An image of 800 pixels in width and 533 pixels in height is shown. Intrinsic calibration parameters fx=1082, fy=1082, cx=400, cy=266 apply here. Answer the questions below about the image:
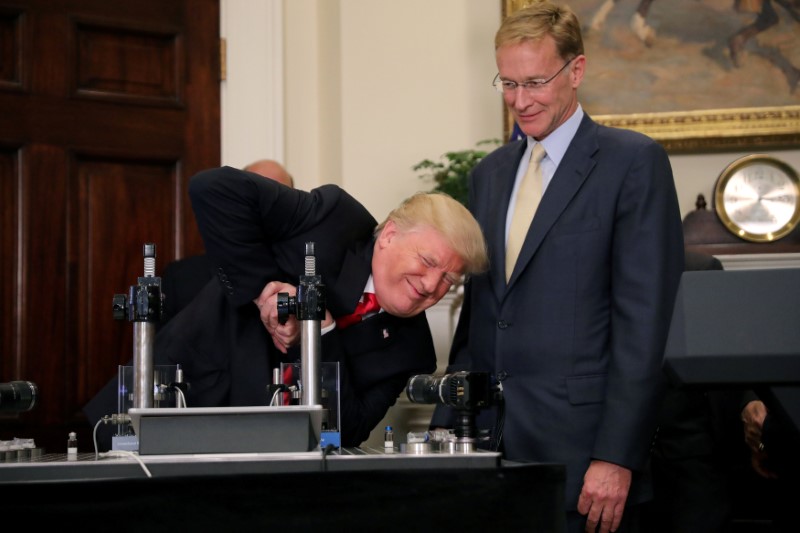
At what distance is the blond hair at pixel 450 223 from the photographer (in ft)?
8.13

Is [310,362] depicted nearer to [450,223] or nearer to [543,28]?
[450,223]

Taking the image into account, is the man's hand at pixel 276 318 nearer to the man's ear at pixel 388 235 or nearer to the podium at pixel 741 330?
the man's ear at pixel 388 235

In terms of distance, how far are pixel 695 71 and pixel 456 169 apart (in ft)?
3.51

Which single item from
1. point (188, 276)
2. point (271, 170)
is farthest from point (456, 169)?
point (188, 276)

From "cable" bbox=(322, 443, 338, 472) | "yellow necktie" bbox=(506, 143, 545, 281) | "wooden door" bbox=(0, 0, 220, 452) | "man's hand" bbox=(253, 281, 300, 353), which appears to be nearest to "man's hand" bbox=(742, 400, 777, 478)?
"yellow necktie" bbox=(506, 143, 545, 281)

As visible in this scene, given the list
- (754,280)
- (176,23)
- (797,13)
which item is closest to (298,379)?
(754,280)

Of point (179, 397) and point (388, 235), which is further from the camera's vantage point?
point (388, 235)

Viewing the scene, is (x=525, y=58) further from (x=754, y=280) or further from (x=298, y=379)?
(x=754, y=280)

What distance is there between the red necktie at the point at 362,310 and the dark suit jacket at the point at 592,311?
0.30 m

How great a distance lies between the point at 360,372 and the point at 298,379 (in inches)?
15.5

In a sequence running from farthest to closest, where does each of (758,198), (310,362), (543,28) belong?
(758,198)
(543,28)
(310,362)

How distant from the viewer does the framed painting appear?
14.4 feet

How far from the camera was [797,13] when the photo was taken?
441 centimetres

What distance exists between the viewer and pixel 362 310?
2.62 m
